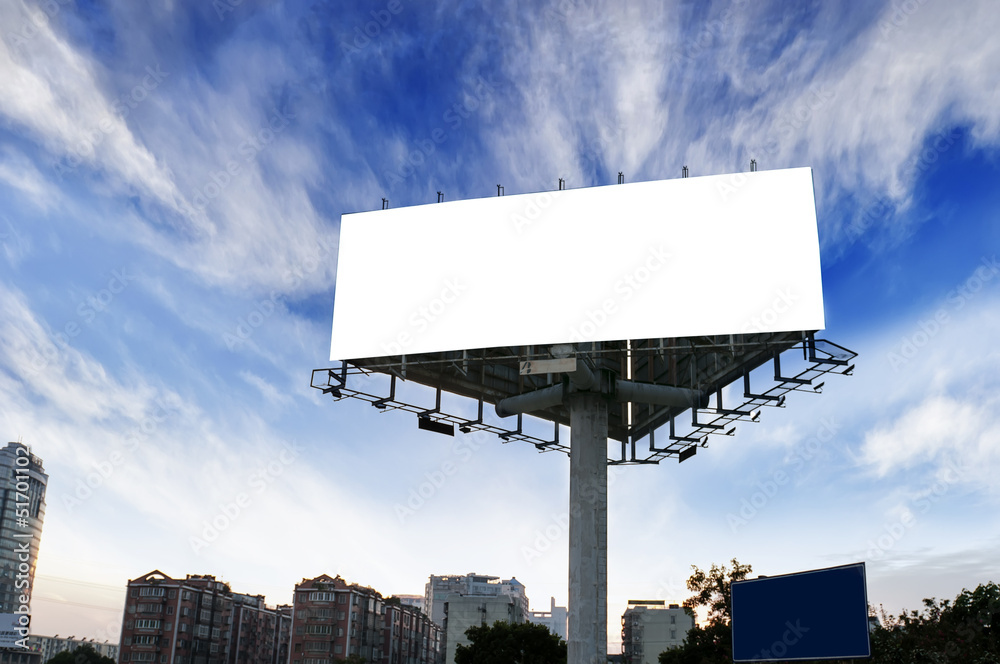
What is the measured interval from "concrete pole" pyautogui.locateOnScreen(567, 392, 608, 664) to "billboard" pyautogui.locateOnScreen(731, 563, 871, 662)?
5.15 metres

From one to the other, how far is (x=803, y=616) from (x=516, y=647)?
3808cm

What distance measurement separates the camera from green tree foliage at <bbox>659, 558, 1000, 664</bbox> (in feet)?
66.5

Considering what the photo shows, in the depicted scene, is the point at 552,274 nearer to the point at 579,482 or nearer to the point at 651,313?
the point at 651,313

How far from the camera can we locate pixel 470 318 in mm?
27562

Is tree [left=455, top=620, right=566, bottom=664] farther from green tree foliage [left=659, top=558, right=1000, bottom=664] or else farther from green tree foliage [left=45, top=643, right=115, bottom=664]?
green tree foliage [left=45, top=643, right=115, bottom=664]

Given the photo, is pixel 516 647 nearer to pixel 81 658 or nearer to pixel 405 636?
pixel 81 658

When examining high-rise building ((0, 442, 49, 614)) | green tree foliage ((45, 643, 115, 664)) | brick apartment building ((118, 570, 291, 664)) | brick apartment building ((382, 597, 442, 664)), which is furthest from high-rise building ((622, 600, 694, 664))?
high-rise building ((0, 442, 49, 614))

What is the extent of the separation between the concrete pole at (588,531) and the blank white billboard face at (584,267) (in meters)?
2.57

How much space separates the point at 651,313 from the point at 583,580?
789cm

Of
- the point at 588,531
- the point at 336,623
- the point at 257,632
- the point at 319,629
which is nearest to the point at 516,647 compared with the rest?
the point at 588,531

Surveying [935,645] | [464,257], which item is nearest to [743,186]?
[464,257]

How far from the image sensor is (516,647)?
54469 mm

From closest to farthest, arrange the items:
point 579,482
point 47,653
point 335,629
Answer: point 579,482 < point 335,629 < point 47,653

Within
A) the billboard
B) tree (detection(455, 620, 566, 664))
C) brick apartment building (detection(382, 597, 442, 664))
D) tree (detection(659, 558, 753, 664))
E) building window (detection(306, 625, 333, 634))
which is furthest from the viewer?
brick apartment building (detection(382, 597, 442, 664))
